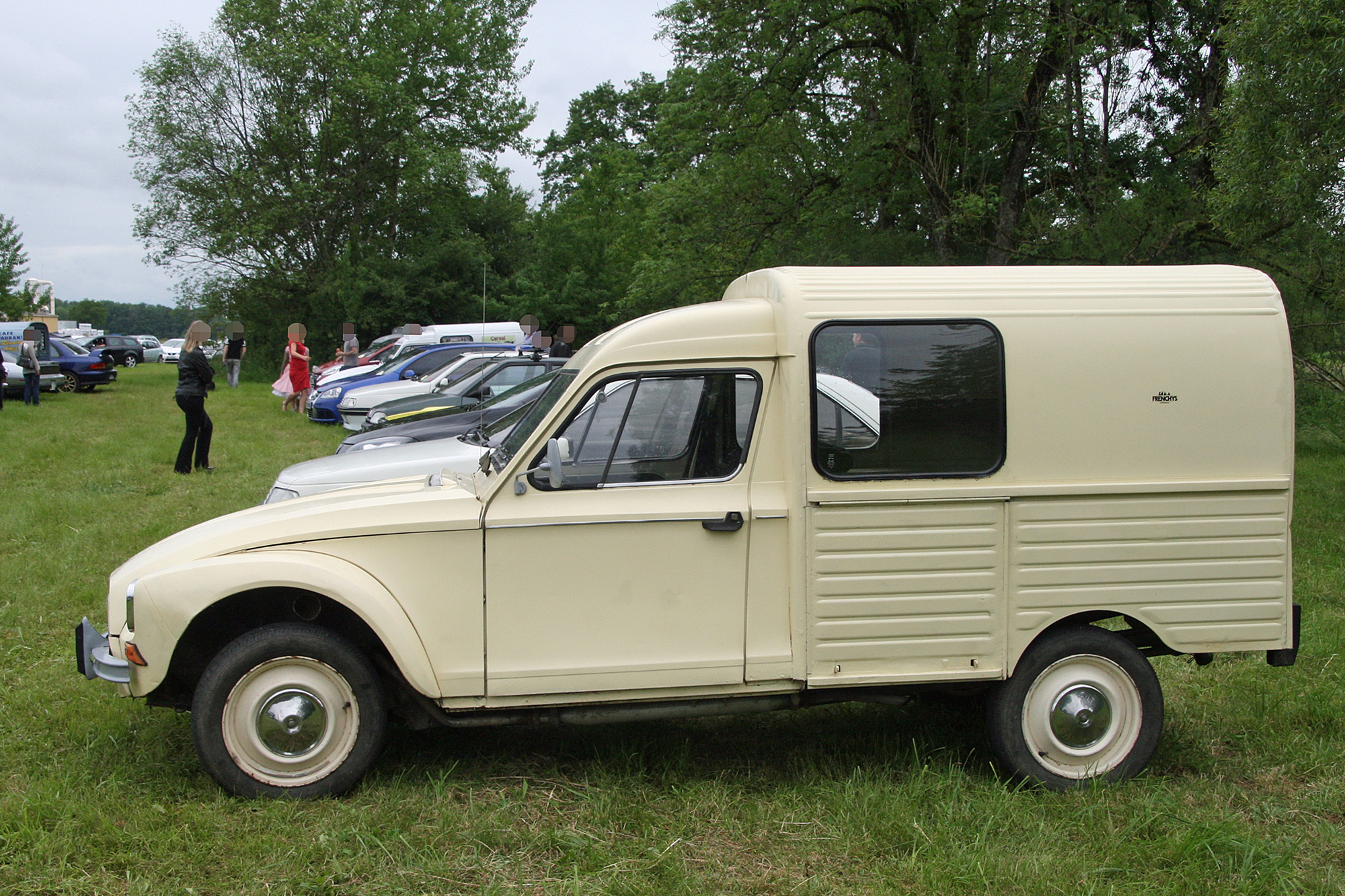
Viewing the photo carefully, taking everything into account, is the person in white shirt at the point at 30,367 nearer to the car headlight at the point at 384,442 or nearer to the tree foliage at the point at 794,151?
the tree foliage at the point at 794,151

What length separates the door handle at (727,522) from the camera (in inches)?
170

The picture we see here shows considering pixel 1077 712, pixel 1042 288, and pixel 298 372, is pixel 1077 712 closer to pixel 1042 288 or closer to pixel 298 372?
pixel 1042 288

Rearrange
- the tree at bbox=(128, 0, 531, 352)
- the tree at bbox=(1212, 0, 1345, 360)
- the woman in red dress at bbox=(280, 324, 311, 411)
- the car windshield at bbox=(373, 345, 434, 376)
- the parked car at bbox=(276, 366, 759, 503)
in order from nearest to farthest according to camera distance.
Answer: the parked car at bbox=(276, 366, 759, 503) < the tree at bbox=(1212, 0, 1345, 360) < the woman in red dress at bbox=(280, 324, 311, 411) < the car windshield at bbox=(373, 345, 434, 376) < the tree at bbox=(128, 0, 531, 352)

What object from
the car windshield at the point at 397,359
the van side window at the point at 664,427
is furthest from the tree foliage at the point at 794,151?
the van side window at the point at 664,427

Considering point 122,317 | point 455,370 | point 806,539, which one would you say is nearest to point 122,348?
point 455,370

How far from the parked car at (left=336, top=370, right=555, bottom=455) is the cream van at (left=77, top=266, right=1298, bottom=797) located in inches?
223

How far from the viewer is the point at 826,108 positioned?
18.4 m

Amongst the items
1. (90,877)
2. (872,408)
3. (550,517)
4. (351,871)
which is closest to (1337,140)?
(872,408)

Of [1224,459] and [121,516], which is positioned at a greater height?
[1224,459]

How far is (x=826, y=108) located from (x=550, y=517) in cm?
1574

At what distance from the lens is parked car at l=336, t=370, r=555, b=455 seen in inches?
417

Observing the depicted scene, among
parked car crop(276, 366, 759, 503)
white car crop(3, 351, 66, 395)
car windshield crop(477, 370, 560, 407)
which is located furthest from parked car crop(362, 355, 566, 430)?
white car crop(3, 351, 66, 395)

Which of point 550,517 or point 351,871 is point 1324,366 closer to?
point 550,517

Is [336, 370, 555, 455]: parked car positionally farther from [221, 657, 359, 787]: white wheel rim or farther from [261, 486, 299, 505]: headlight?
[221, 657, 359, 787]: white wheel rim
